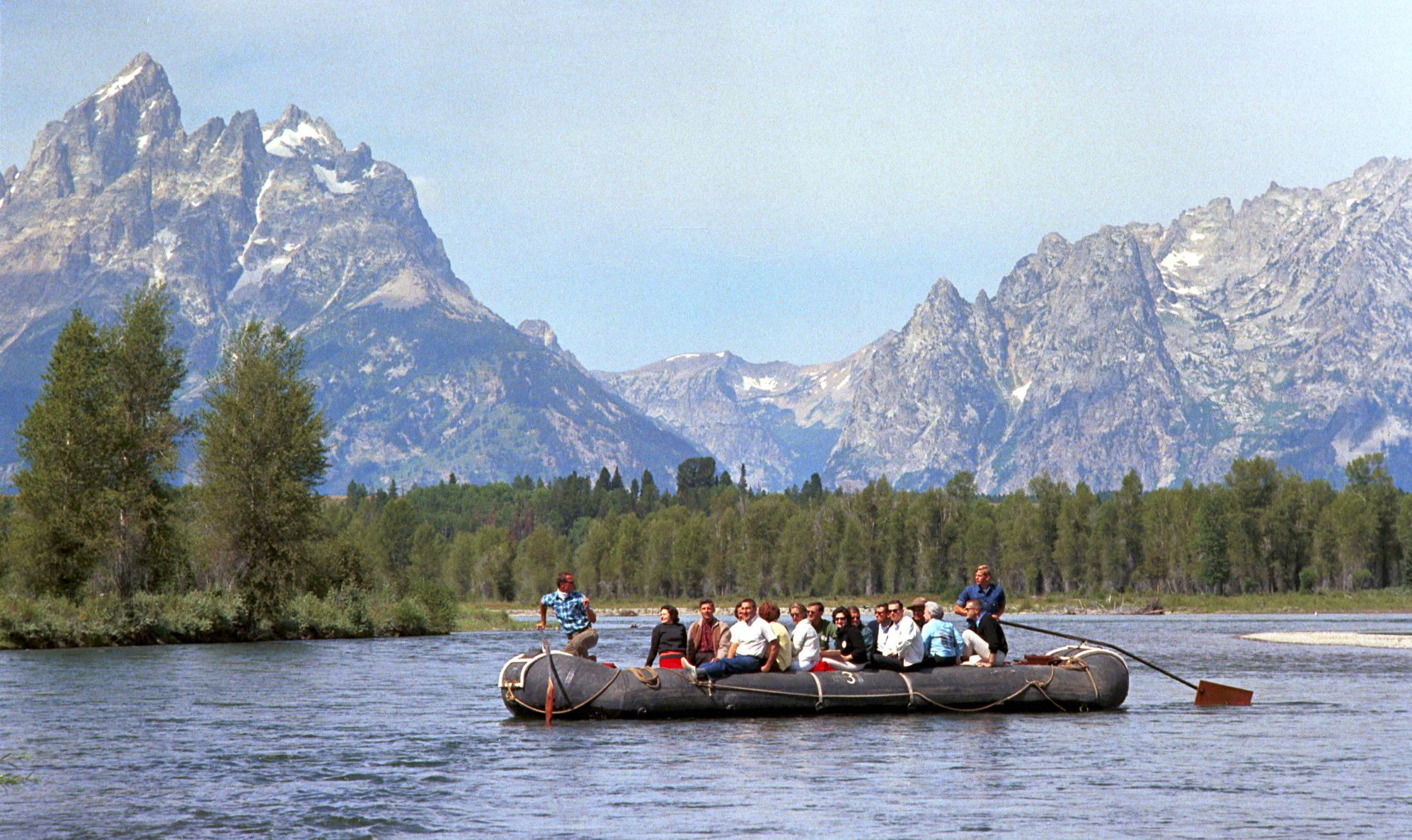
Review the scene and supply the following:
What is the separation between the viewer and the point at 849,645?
34.2 metres

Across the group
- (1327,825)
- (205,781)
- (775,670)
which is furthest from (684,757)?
(1327,825)

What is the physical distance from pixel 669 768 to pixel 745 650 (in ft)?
22.0

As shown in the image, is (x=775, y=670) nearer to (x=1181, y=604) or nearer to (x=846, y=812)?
(x=846, y=812)

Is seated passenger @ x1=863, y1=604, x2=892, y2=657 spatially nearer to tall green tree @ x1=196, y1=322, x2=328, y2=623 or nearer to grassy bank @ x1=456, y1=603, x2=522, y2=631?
tall green tree @ x1=196, y1=322, x2=328, y2=623

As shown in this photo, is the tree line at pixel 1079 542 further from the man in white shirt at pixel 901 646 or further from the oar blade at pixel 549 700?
the man in white shirt at pixel 901 646

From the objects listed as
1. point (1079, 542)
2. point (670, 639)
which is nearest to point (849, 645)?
point (670, 639)

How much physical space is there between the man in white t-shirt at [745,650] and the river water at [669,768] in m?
1.30

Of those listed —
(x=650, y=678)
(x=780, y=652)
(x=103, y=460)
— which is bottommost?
(x=650, y=678)

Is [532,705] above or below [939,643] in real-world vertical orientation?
below

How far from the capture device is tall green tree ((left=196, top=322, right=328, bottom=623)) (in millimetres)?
71250

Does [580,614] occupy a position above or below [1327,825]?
above

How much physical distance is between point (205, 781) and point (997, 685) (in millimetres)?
17935

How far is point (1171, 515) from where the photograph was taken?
174250mm

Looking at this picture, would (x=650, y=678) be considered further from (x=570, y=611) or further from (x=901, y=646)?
(x=901, y=646)
